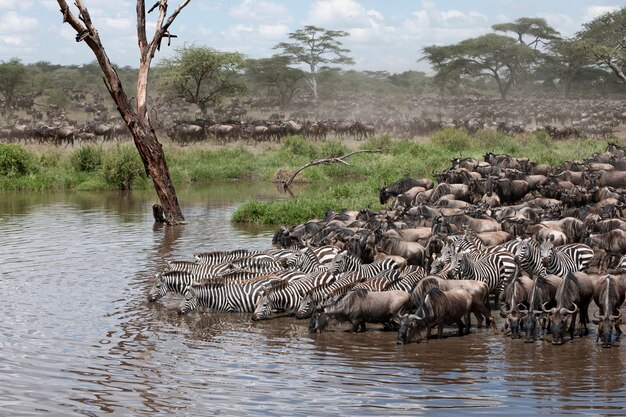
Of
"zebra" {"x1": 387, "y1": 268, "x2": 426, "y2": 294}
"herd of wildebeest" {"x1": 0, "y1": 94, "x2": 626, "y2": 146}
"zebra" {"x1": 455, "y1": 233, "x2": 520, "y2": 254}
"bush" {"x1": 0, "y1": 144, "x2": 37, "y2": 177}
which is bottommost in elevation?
"zebra" {"x1": 387, "y1": 268, "x2": 426, "y2": 294}

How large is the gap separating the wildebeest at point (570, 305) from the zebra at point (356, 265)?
2.78m

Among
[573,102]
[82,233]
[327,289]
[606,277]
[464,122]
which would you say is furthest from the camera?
[573,102]

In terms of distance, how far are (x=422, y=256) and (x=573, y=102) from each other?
56.3 m

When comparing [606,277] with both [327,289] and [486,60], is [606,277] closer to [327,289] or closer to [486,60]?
[327,289]

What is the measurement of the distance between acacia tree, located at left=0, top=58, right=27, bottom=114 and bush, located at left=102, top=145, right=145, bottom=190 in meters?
30.9

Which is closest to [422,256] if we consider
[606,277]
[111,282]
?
[606,277]

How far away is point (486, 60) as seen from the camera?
70625mm

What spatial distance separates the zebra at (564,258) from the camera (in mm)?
11922

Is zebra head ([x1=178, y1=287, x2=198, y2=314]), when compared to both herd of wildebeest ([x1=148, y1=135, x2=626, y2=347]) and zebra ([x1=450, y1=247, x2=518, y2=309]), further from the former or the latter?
zebra ([x1=450, y1=247, x2=518, y2=309])

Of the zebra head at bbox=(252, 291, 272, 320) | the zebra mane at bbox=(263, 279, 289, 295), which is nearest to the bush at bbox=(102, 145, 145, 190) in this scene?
the zebra mane at bbox=(263, 279, 289, 295)

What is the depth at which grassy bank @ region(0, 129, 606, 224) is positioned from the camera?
26.9 m

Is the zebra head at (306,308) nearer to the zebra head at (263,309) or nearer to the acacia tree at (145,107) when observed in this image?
the zebra head at (263,309)

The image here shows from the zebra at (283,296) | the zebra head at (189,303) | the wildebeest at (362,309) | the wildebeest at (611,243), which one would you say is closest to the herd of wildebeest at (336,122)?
the wildebeest at (611,243)

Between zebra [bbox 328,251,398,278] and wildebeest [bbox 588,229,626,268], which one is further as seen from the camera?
wildebeest [bbox 588,229,626,268]
